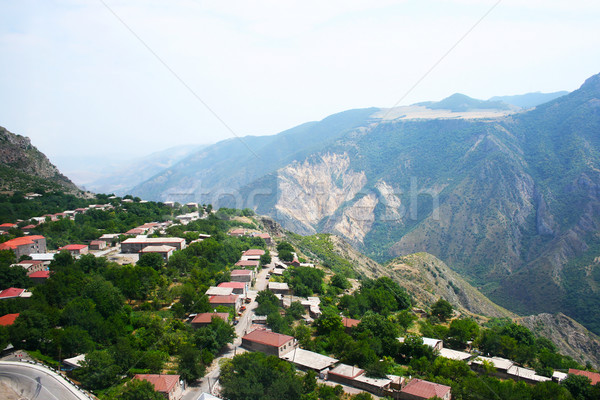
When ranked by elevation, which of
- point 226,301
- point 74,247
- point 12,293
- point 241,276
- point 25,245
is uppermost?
point 25,245

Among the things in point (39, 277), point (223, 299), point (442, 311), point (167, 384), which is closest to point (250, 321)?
point (223, 299)

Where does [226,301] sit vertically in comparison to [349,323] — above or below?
above

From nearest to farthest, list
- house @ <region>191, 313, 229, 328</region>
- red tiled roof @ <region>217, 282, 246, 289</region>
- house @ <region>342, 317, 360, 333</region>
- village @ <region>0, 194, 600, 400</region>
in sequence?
village @ <region>0, 194, 600, 400</region>, house @ <region>191, 313, 229, 328</region>, house @ <region>342, 317, 360, 333</region>, red tiled roof @ <region>217, 282, 246, 289</region>

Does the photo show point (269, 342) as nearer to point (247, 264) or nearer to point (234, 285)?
point (234, 285)

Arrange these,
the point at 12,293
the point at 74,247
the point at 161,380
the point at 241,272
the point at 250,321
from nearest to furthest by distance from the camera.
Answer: the point at 161,380, the point at 12,293, the point at 250,321, the point at 241,272, the point at 74,247

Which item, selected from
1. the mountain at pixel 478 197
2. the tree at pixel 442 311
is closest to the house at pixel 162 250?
the tree at pixel 442 311

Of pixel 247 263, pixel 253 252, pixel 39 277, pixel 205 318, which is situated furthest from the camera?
pixel 253 252

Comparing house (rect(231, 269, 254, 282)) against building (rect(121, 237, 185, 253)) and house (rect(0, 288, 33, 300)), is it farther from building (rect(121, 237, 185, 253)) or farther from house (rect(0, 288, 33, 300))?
house (rect(0, 288, 33, 300))

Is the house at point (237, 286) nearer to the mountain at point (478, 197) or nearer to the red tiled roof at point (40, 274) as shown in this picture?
the red tiled roof at point (40, 274)

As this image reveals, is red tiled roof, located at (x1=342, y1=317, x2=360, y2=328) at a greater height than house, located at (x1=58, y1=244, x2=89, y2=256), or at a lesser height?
lesser

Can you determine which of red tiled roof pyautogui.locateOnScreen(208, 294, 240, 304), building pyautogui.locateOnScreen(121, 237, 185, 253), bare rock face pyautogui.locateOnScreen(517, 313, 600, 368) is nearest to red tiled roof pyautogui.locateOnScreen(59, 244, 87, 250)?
building pyautogui.locateOnScreen(121, 237, 185, 253)
